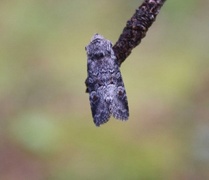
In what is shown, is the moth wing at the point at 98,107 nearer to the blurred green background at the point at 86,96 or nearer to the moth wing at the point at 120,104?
the moth wing at the point at 120,104

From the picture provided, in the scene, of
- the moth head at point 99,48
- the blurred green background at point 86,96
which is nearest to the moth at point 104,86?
the moth head at point 99,48

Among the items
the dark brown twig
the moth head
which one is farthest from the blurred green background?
the dark brown twig

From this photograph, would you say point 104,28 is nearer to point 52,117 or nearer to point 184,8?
point 184,8

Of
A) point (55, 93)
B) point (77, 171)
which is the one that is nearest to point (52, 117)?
point (55, 93)

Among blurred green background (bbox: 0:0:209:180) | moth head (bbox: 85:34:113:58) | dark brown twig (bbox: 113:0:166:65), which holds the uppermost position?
blurred green background (bbox: 0:0:209:180)

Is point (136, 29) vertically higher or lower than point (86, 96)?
lower

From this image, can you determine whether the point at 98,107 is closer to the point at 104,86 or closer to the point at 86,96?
the point at 104,86

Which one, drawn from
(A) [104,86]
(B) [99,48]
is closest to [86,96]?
(B) [99,48]

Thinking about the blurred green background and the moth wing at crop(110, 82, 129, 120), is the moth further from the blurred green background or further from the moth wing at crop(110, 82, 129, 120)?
the blurred green background
